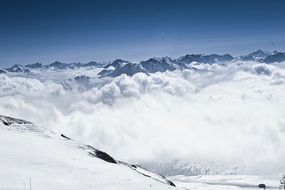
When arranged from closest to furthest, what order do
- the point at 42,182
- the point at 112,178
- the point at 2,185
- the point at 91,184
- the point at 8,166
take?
the point at 2,185, the point at 42,182, the point at 91,184, the point at 8,166, the point at 112,178

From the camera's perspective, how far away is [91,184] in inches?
1561

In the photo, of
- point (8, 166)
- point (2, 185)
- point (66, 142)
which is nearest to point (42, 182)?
point (2, 185)

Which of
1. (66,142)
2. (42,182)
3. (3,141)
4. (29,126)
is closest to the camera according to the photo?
(42,182)

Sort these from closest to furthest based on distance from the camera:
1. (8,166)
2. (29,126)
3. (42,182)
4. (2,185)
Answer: (2,185) → (42,182) → (8,166) → (29,126)

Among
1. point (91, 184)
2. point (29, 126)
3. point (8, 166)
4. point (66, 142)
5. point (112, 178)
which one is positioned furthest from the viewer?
point (29, 126)

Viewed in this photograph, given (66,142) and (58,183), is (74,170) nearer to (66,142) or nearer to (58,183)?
(58,183)

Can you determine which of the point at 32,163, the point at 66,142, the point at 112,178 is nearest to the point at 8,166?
the point at 32,163

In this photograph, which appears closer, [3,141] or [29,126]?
[3,141]

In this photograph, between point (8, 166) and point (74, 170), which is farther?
point (74, 170)

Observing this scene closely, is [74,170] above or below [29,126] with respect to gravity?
below

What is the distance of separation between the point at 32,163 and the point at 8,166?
488 centimetres

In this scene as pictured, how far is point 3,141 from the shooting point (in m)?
60.8

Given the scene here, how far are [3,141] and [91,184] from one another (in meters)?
27.5

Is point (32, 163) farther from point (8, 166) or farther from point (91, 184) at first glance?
point (91, 184)
